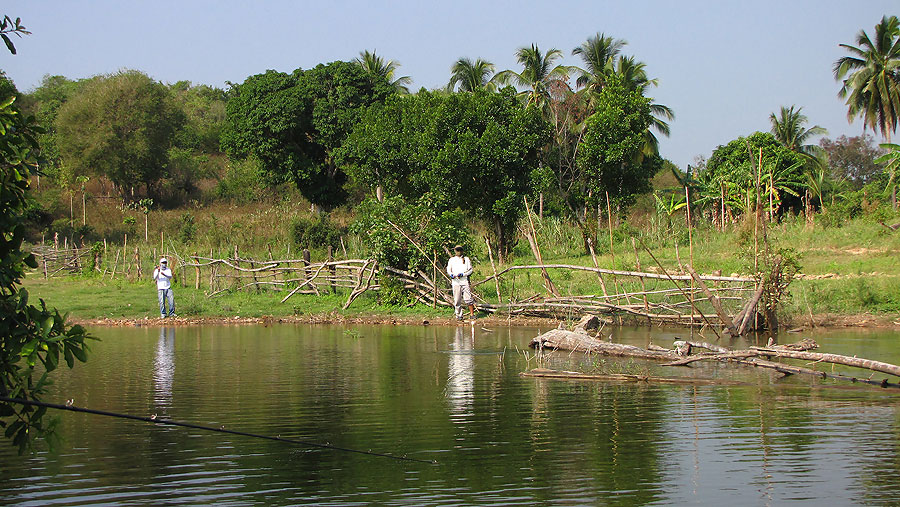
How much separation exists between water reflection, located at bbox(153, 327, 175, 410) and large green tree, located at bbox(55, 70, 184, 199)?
84.4 feet

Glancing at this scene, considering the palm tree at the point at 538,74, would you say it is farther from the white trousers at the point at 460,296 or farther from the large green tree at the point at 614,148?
the white trousers at the point at 460,296

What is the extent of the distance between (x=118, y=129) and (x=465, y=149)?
21562 mm

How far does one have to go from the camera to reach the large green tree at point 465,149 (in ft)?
96.5

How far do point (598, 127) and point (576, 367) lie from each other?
20.2m

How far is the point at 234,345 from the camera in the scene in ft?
53.1

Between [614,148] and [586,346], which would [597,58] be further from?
[586,346]

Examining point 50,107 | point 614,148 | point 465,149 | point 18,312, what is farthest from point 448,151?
point 50,107

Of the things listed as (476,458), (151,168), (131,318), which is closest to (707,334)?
(476,458)

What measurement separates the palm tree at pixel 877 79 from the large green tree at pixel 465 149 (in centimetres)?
1753

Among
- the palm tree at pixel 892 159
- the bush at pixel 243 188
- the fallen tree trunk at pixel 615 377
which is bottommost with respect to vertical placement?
the fallen tree trunk at pixel 615 377

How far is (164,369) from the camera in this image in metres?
13.1

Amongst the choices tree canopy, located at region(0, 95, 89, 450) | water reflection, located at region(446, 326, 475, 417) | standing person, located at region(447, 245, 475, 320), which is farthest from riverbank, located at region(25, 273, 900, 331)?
tree canopy, located at region(0, 95, 89, 450)

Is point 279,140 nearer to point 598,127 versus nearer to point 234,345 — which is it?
point 598,127

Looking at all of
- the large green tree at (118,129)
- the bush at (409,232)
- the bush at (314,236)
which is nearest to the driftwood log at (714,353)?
the bush at (409,232)
